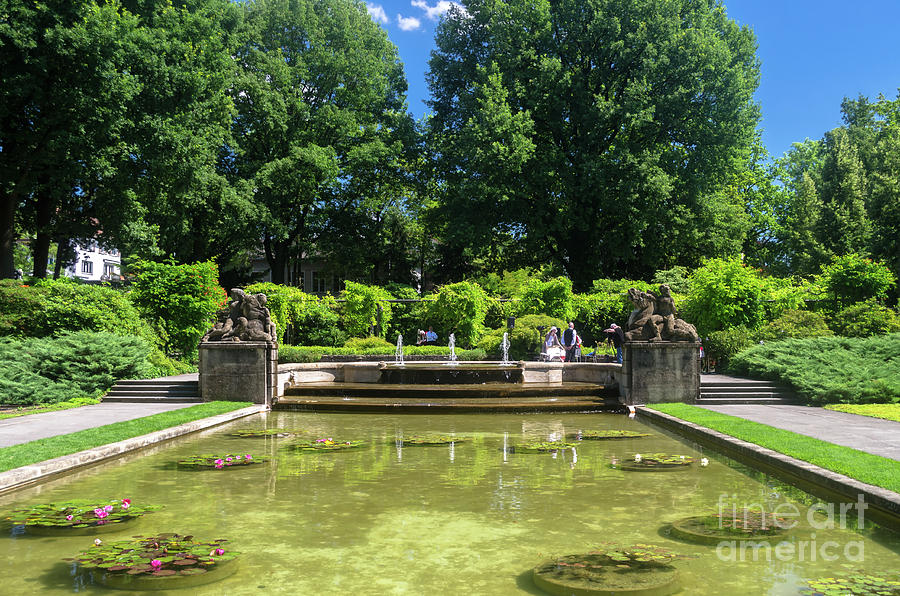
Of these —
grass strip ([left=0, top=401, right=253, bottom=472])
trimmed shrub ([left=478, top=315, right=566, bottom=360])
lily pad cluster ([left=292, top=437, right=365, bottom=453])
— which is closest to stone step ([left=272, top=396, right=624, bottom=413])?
grass strip ([left=0, top=401, right=253, bottom=472])

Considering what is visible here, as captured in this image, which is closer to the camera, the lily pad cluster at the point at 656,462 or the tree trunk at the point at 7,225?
the lily pad cluster at the point at 656,462

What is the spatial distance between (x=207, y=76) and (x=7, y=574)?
32843mm

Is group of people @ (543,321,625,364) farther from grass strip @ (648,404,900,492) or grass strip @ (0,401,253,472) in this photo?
grass strip @ (0,401,253,472)

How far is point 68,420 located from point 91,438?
10.9 ft

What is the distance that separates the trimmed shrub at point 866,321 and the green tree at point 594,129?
12.9 metres

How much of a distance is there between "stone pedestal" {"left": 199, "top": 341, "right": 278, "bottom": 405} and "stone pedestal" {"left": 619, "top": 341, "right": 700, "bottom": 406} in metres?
9.19

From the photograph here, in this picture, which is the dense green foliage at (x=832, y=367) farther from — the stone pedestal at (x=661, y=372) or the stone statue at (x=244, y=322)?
the stone statue at (x=244, y=322)

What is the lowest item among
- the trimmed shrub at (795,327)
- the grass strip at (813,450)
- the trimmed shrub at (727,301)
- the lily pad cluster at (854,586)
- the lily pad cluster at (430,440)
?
the lily pad cluster at (430,440)

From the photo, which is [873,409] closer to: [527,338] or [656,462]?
[656,462]

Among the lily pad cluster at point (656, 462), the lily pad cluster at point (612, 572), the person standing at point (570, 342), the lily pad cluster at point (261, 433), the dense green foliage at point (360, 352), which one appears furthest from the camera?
the dense green foliage at point (360, 352)

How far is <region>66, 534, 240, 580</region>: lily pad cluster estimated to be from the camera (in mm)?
4930

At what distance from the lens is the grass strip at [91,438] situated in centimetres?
891

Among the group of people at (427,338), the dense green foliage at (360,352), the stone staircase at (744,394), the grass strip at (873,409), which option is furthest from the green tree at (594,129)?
the grass strip at (873,409)

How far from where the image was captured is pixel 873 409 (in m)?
15.2
